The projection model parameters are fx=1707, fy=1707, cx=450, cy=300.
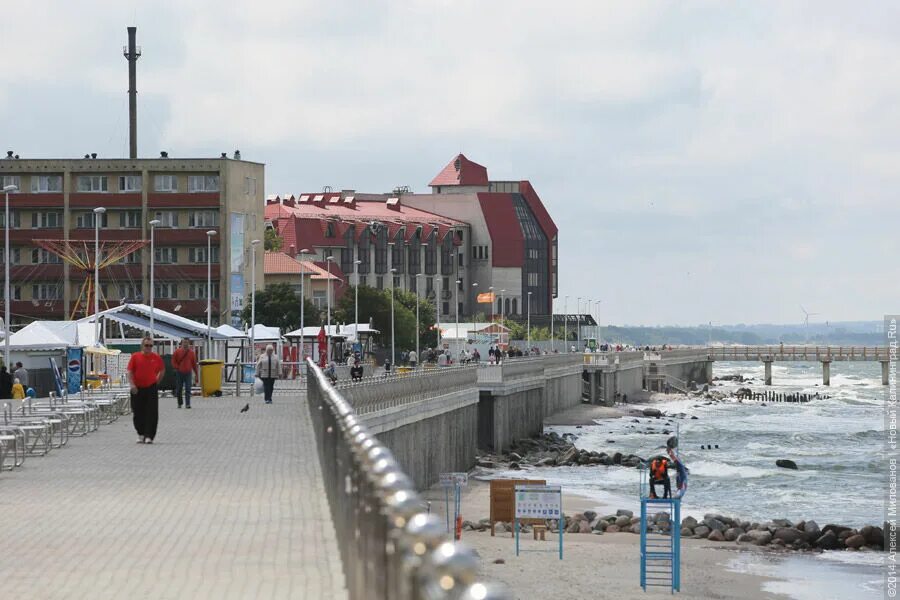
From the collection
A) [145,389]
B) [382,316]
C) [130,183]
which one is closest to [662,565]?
[145,389]

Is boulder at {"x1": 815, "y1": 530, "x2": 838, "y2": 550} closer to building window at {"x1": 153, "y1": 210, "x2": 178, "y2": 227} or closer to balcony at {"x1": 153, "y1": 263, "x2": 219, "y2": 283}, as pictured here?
balcony at {"x1": 153, "y1": 263, "x2": 219, "y2": 283}

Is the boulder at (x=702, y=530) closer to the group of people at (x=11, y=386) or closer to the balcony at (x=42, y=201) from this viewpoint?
the group of people at (x=11, y=386)

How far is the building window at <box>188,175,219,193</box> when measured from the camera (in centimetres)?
12762

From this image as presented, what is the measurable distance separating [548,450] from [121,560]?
61.3m

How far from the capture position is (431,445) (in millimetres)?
52875

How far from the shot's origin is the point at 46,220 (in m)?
128

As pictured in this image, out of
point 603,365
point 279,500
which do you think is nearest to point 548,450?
point 603,365

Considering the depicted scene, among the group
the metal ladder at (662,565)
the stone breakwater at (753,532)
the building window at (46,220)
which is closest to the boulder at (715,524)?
the stone breakwater at (753,532)

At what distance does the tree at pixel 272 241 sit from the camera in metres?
168

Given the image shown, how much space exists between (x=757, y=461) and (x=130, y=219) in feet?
218

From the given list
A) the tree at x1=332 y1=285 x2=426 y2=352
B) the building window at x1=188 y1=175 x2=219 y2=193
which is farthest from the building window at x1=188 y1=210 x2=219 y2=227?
the tree at x1=332 y1=285 x2=426 y2=352

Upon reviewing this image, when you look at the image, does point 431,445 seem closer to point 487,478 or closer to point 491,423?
point 487,478

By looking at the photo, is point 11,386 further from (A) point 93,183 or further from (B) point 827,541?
(A) point 93,183

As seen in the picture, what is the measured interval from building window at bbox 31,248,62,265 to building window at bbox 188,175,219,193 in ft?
36.9
